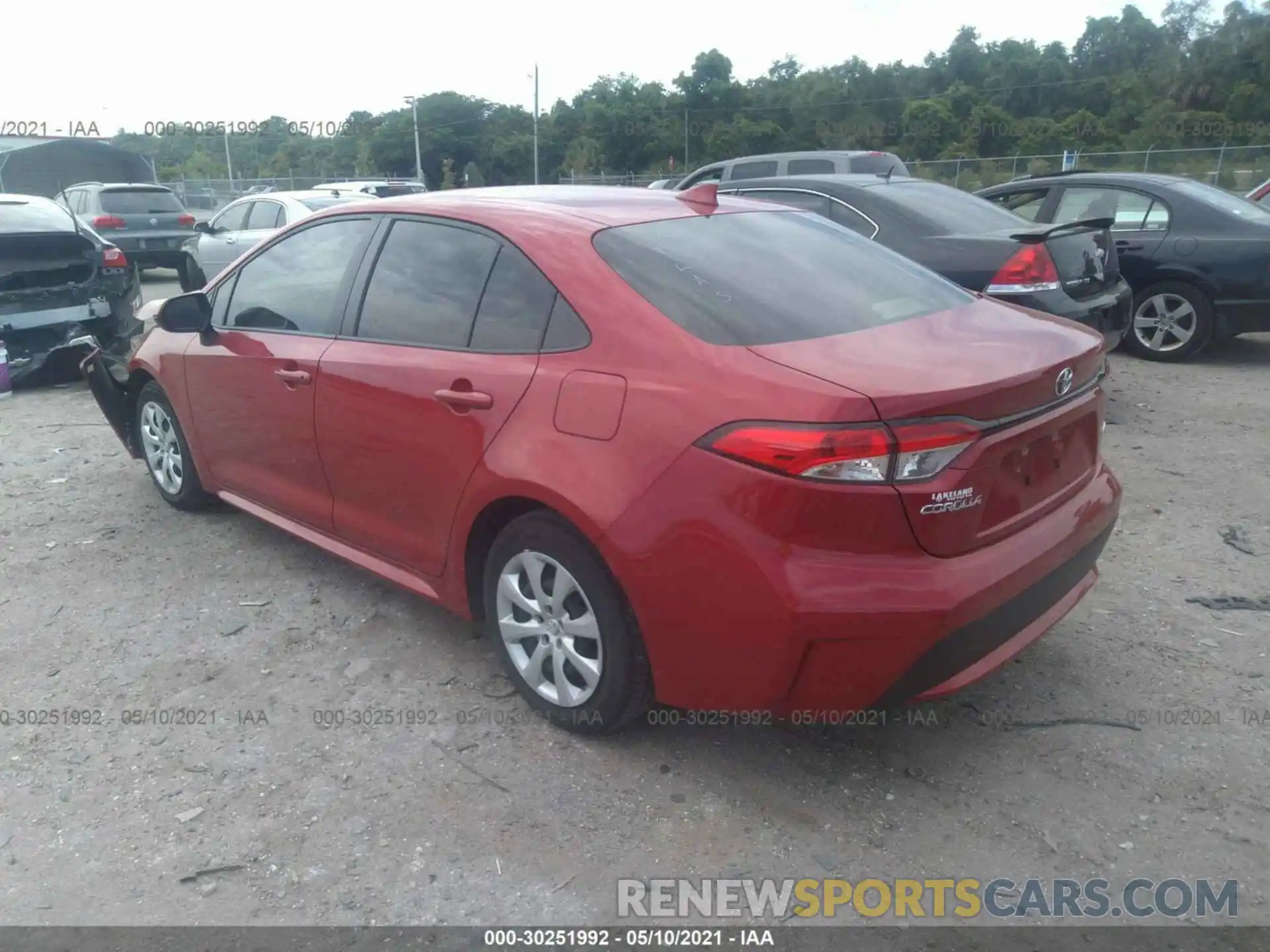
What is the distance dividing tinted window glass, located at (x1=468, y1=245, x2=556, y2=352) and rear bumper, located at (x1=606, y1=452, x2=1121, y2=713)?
73cm

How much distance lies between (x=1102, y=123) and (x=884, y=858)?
148 ft

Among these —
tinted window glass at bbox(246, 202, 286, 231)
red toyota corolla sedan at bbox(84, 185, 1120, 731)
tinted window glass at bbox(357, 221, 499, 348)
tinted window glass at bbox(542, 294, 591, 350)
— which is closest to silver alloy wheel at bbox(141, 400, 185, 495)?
red toyota corolla sedan at bbox(84, 185, 1120, 731)

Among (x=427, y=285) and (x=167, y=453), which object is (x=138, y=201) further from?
(x=427, y=285)

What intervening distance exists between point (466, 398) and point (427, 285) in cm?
56

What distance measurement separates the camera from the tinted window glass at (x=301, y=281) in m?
3.85

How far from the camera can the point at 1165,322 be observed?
804 cm

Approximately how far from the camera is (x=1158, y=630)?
3.75m

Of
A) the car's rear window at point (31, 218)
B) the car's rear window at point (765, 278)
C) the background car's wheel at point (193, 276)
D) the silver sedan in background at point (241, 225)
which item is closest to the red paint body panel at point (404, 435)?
the car's rear window at point (765, 278)

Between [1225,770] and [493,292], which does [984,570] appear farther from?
[493,292]

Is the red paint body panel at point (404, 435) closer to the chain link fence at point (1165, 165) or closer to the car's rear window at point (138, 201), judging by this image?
the car's rear window at point (138, 201)

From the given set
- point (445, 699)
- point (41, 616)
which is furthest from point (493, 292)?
point (41, 616)

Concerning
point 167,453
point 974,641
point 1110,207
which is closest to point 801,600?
point 974,641

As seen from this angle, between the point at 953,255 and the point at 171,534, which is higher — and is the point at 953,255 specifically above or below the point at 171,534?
above

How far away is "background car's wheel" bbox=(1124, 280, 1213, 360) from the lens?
7.85 m
